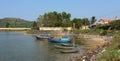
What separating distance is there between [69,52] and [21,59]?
326 inches

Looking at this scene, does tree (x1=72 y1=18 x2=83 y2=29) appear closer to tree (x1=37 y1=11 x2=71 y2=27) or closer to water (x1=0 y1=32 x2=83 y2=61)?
tree (x1=37 y1=11 x2=71 y2=27)

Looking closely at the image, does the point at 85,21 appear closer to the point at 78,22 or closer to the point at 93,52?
the point at 78,22

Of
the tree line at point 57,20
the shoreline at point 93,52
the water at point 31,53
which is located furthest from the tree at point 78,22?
the shoreline at point 93,52

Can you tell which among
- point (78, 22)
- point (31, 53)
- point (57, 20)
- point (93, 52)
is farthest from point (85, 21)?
point (93, 52)

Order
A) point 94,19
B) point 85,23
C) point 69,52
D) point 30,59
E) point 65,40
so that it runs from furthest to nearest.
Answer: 1. point 94,19
2. point 85,23
3. point 65,40
4. point 69,52
5. point 30,59

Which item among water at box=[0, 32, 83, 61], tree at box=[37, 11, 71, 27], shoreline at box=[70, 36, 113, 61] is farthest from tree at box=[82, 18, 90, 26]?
shoreline at box=[70, 36, 113, 61]

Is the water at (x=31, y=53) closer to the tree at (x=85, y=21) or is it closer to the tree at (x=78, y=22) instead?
the tree at (x=78, y=22)

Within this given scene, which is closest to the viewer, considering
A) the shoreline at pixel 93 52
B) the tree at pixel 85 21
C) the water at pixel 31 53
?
the shoreline at pixel 93 52

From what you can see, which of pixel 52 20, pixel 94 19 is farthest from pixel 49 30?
pixel 94 19

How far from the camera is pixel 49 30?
127312mm

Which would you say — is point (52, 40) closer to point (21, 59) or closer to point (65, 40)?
point (65, 40)

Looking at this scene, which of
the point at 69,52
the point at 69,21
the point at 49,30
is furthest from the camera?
the point at 69,21

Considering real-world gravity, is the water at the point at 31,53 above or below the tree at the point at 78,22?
below

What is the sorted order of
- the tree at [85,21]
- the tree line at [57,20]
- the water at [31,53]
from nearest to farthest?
1. the water at [31,53]
2. the tree line at [57,20]
3. the tree at [85,21]
